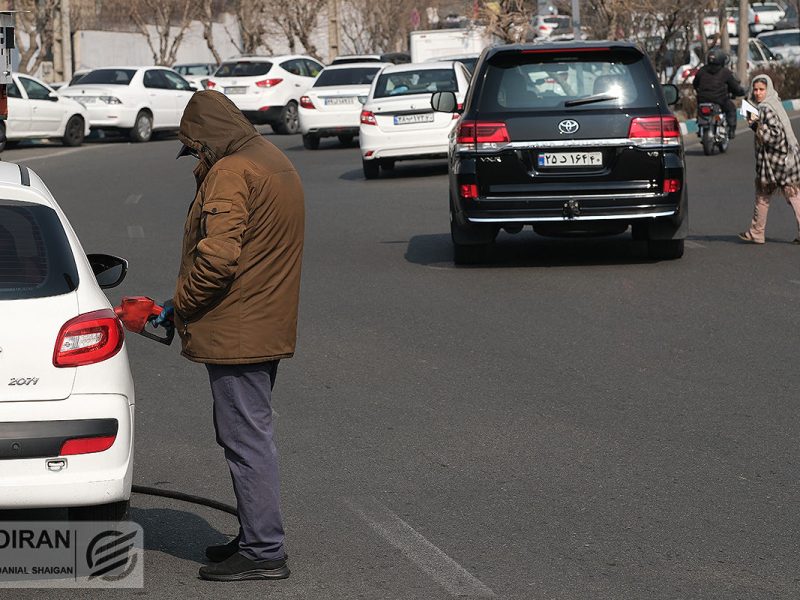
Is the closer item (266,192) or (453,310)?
(266,192)

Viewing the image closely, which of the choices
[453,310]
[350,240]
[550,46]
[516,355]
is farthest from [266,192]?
[350,240]

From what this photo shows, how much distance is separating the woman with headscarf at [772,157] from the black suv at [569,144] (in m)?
1.61

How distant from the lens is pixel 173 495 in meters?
6.21

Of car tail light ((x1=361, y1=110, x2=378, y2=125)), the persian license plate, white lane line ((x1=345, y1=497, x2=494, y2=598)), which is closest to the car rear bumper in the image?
white lane line ((x1=345, y1=497, x2=494, y2=598))

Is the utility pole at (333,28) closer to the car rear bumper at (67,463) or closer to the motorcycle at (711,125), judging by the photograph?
the motorcycle at (711,125)

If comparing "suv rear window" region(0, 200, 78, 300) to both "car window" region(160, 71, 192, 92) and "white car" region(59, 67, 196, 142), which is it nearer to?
"white car" region(59, 67, 196, 142)

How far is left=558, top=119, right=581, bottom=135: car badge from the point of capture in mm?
12320

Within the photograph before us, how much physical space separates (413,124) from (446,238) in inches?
287

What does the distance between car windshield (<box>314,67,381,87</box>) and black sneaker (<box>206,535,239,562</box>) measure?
24.8 meters

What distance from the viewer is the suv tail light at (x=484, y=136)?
1241 cm

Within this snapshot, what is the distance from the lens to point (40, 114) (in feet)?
99.1

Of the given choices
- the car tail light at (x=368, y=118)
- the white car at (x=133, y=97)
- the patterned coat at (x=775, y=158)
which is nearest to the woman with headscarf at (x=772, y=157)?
the patterned coat at (x=775, y=158)

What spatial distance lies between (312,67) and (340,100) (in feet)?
23.9

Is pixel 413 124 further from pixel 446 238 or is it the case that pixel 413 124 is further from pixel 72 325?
pixel 72 325
